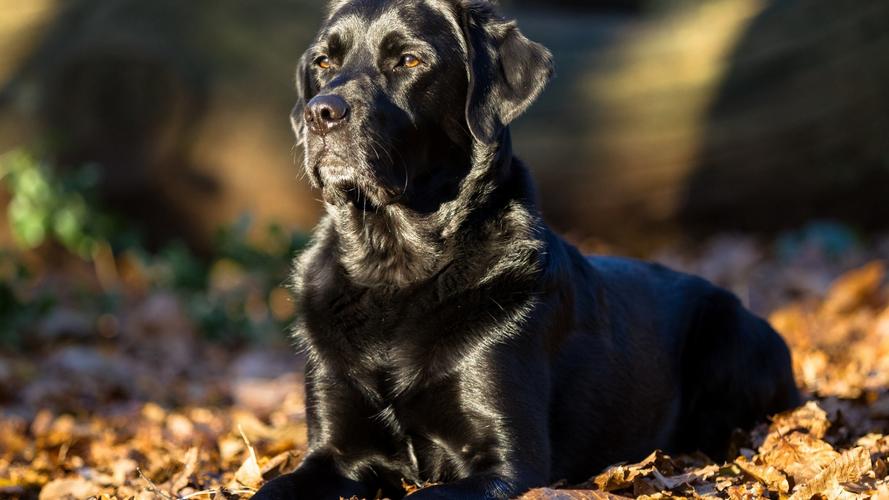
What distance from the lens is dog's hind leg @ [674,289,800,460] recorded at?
488 cm

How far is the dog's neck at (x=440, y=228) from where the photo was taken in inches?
160

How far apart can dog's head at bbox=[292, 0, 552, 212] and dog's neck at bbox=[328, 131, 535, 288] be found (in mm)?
55

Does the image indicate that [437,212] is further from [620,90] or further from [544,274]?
[620,90]

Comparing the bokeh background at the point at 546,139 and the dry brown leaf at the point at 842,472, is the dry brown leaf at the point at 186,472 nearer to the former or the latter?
the dry brown leaf at the point at 842,472

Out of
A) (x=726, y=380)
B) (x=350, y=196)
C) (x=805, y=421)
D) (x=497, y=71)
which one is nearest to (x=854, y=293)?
(x=726, y=380)

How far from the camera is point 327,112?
3.89 metres

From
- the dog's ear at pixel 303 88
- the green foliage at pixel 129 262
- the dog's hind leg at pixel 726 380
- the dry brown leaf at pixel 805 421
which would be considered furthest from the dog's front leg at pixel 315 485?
the green foliage at pixel 129 262

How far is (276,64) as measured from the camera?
9648 millimetres

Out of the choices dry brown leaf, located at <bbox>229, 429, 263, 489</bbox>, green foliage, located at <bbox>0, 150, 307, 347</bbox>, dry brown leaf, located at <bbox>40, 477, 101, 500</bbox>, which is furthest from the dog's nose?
green foliage, located at <bbox>0, 150, 307, 347</bbox>

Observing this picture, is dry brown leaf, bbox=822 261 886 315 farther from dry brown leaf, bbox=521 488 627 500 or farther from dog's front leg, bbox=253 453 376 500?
dog's front leg, bbox=253 453 376 500

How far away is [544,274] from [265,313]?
519 cm

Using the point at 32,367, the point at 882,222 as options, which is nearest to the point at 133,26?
the point at 32,367

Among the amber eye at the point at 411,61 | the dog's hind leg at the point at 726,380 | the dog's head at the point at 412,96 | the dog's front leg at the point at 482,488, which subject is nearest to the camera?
the dog's front leg at the point at 482,488

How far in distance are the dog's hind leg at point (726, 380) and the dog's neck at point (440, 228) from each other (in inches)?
53.5
